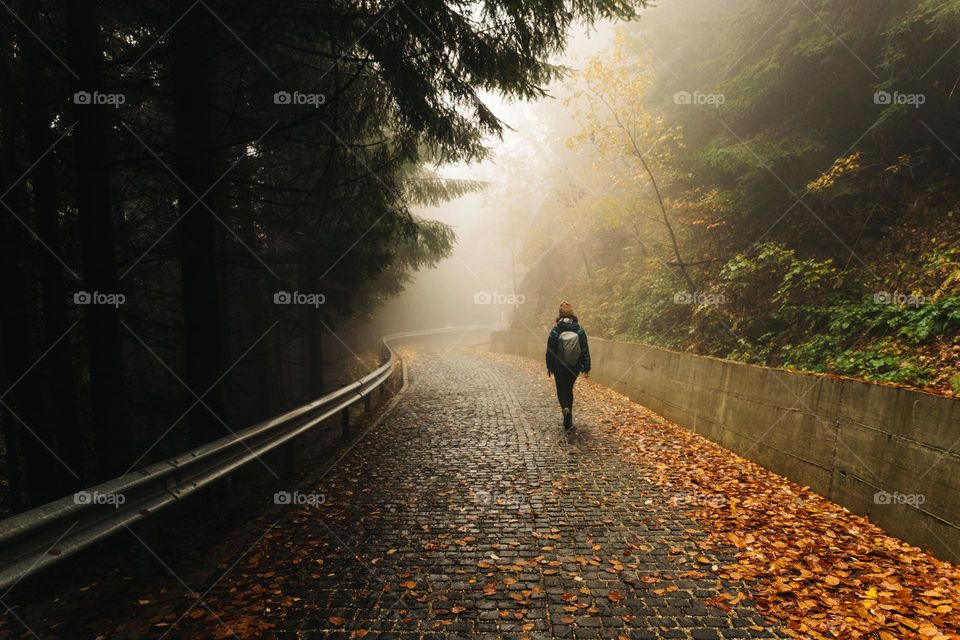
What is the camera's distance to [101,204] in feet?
13.8

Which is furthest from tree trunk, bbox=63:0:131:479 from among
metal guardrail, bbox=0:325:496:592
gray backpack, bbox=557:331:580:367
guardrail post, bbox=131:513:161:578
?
gray backpack, bbox=557:331:580:367

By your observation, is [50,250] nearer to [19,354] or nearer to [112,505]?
[19,354]

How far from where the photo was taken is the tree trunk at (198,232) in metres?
5.25

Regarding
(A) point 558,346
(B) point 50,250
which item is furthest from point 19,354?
(A) point 558,346

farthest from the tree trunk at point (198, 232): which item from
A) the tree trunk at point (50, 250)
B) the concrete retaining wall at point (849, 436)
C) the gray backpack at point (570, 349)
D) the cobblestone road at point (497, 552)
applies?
the concrete retaining wall at point (849, 436)

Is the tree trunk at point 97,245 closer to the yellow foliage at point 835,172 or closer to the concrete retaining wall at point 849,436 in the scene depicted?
the concrete retaining wall at point 849,436

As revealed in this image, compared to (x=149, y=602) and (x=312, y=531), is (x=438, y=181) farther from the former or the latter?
(x=149, y=602)

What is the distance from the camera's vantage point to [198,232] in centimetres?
542

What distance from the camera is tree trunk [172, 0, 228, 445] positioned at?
17.2 ft

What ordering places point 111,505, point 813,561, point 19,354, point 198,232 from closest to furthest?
1. point 111,505
2. point 813,561
3. point 19,354
4. point 198,232

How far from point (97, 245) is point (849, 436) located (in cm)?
757

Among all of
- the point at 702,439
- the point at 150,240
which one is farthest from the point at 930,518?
the point at 150,240

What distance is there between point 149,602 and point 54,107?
512 cm

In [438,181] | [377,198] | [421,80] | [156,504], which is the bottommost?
[156,504]
